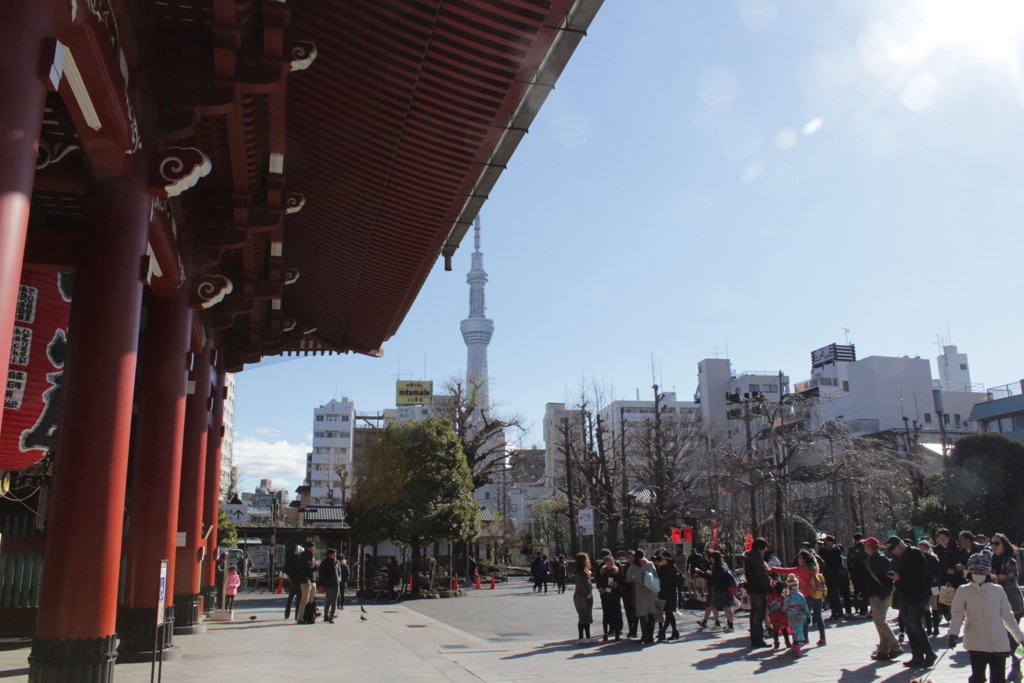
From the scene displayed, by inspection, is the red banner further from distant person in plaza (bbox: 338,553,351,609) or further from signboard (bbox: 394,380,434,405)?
signboard (bbox: 394,380,434,405)

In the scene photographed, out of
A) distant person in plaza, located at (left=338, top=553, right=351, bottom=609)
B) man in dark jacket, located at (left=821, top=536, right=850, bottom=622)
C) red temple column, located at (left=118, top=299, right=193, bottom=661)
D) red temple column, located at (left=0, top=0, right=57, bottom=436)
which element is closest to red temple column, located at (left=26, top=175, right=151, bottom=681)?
red temple column, located at (left=0, top=0, right=57, bottom=436)

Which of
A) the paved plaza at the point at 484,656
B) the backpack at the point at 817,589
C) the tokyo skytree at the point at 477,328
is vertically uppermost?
the tokyo skytree at the point at 477,328

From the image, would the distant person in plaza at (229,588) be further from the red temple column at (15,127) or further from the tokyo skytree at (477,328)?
the tokyo skytree at (477,328)

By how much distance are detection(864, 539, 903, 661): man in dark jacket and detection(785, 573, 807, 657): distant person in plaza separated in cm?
90

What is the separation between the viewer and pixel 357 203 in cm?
922

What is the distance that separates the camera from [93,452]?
6.43 metres

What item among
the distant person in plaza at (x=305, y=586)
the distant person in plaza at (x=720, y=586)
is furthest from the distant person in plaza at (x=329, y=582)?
the distant person in plaza at (x=720, y=586)

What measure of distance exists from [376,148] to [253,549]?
41510mm

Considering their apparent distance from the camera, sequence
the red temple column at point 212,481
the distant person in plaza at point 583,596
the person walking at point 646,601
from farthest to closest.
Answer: the red temple column at point 212,481 < the distant person in plaza at point 583,596 < the person walking at point 646,601

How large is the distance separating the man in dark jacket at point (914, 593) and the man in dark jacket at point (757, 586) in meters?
2.11

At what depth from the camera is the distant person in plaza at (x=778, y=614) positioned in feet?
35.9

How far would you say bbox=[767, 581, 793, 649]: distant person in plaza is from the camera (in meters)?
11.0

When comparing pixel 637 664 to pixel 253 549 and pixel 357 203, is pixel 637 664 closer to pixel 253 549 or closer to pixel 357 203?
pixel 357 203

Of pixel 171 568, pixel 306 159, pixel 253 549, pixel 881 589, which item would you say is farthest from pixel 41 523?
pixel 253 549
